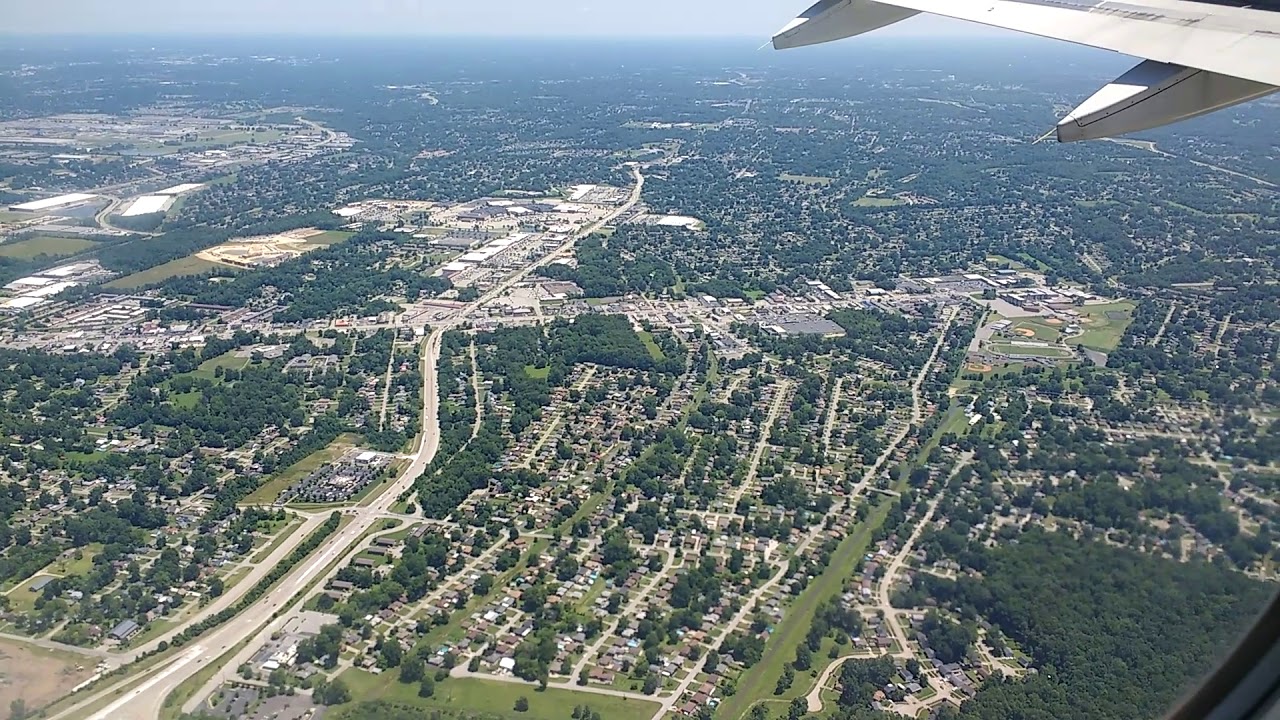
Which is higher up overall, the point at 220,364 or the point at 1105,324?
the point at 1105,324

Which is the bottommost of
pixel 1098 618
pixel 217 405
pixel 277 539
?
pixel 277 539

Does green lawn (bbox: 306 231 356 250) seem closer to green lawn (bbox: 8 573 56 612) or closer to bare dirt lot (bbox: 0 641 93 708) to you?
green lawn (bbox: 8 573 56 612)

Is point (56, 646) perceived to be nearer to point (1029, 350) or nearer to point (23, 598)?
point (23, 598)

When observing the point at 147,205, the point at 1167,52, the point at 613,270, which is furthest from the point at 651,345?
the point at 147,205

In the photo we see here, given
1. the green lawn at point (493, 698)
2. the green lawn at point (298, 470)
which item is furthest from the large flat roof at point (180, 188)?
the green lawn at point (493, 698)

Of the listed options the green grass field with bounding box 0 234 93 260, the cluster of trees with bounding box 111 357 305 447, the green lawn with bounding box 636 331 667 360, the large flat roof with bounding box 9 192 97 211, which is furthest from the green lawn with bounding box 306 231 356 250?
the green lawn with bounding box 636 331 667 360

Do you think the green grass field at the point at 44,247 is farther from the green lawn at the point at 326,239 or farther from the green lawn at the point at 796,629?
the green lawn at the point at 796,629

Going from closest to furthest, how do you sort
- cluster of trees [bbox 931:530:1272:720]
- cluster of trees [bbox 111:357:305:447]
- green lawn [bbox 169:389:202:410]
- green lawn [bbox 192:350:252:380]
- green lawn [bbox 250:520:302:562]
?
1. cluster of trees [bbox 931:530:1272:720]
2. green lawn [bbox 250:520:302:562]
3. cluster of trees [bbox 111:357:305:447]
4. green lawn [bbox 169:389:202:410]
5. green lawn [bbox 192:350:252:380]
